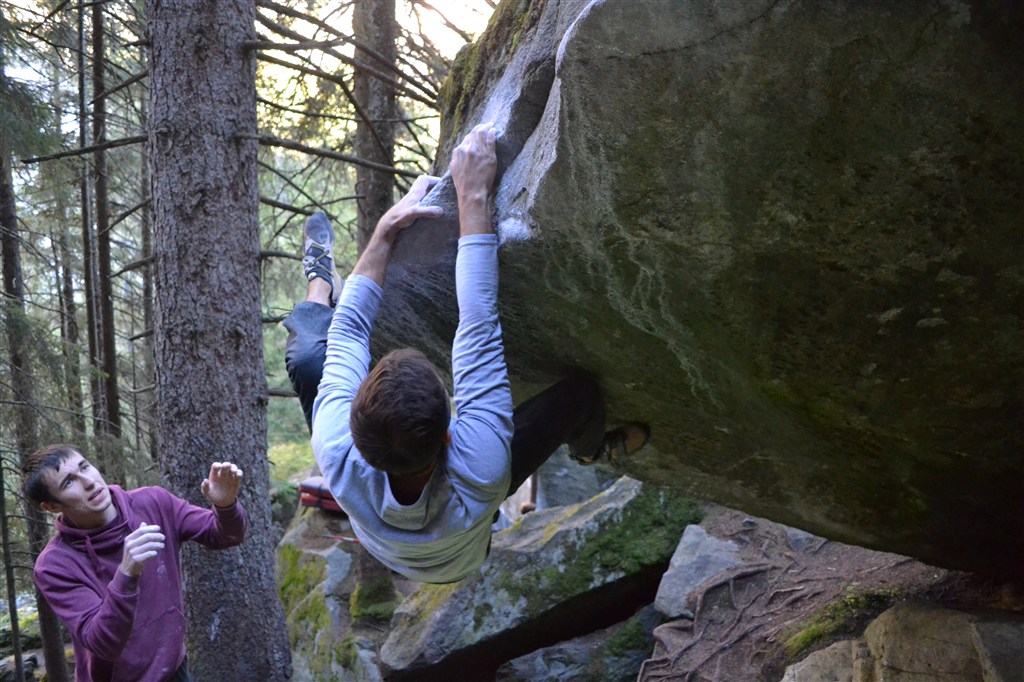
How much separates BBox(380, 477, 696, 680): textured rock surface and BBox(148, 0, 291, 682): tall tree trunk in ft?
4.56

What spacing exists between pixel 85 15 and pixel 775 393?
31.9 feet

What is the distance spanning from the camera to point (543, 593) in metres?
7.04

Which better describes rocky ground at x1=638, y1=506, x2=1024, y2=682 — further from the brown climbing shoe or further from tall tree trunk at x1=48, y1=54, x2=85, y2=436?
tall tree trunk at x1=48, y1=54, x2=85, y2=436

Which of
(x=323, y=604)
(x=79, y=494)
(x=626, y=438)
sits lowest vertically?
(x=323, y=604)

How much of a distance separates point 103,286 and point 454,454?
8831 mm

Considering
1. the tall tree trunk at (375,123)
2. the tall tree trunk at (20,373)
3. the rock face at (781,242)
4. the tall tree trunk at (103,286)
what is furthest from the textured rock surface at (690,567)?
the tall tree trunk at (103,286)

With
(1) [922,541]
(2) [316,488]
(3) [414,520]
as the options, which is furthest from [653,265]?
(2) [316,488]

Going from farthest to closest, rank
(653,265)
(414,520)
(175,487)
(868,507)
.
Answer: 1. (175,487)
2. (868,507)
3. (653,265)
4. (414,520)

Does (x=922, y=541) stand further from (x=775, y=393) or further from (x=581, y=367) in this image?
(x=581, y=367)

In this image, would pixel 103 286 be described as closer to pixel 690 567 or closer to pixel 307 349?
pixel 690 567

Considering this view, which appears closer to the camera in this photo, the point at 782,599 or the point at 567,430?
the point at 567,430

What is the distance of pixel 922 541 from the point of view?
4.16m

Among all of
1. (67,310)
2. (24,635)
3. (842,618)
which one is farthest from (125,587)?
(24,635)

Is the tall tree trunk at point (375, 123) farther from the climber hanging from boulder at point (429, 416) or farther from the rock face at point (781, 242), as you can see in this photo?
the climber hanging from boulder at point (429, 416)
